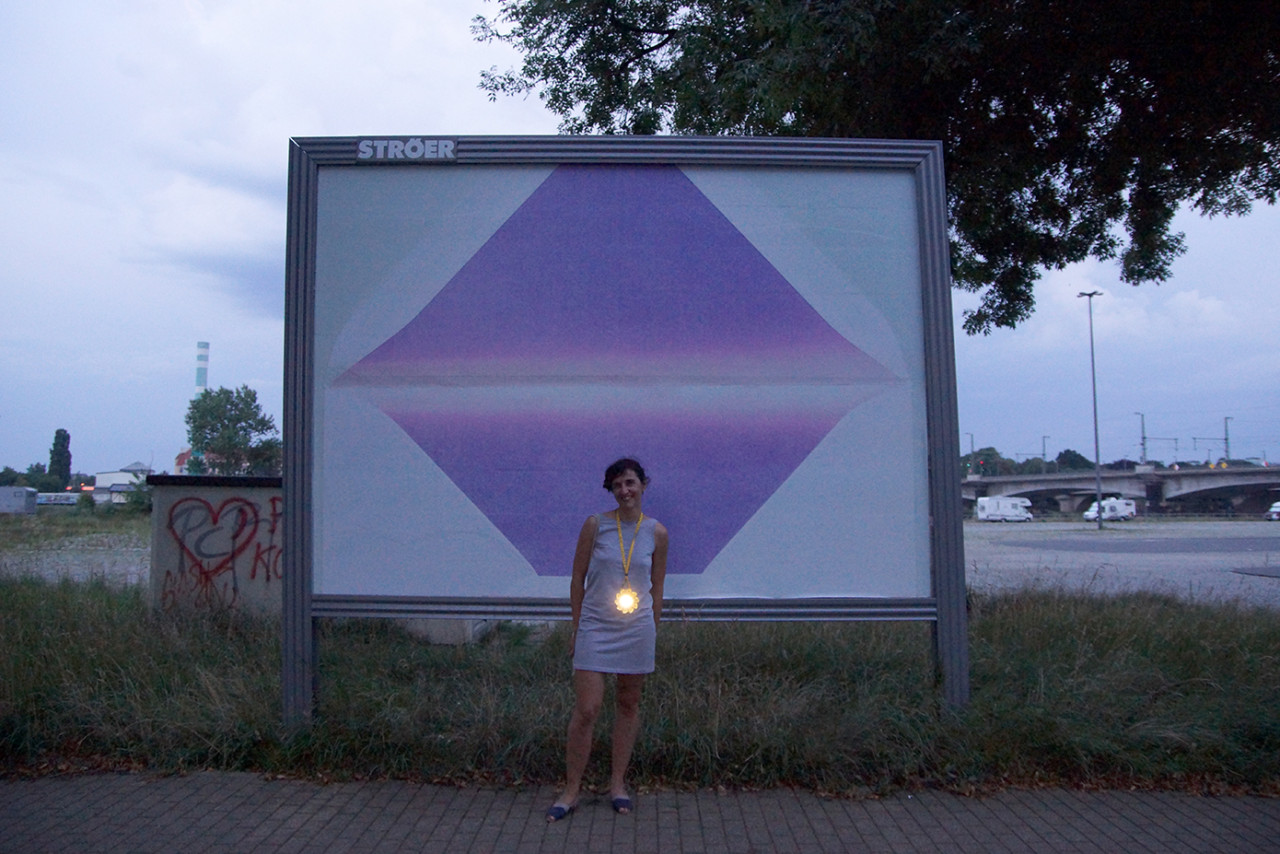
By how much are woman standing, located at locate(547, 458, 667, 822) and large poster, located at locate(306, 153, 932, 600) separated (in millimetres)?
866

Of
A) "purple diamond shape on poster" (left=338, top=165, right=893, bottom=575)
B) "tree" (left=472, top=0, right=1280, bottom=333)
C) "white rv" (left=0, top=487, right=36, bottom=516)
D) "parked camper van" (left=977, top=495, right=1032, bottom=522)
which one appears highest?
"tree" (left=472, top=0, right=1280, bottom=333)

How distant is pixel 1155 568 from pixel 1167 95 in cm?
1209

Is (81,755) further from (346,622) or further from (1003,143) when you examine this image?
(1003,143)

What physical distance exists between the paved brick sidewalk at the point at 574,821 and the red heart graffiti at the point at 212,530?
3131 millimetres

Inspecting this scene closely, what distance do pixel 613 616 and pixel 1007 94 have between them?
23.4 feet

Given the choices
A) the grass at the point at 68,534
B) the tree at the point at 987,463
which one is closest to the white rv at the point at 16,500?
the grass at the point at 68,534

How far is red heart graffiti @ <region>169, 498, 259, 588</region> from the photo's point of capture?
7.79 meters

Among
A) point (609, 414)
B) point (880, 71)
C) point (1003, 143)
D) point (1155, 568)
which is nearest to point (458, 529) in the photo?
point (609, 414)

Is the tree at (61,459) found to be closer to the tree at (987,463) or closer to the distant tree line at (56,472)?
the distant tree line at (56,472)

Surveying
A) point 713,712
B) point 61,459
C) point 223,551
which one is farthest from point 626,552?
point 61,459

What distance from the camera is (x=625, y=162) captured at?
5.49 meters

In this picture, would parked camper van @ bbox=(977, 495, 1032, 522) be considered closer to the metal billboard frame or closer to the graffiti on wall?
the graffiti on wall

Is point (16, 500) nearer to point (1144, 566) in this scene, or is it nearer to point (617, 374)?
point (1144, 566)

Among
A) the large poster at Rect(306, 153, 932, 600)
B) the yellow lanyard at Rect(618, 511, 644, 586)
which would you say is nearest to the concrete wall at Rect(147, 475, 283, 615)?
the large poster at Rect(306, 153, 932, 600)
